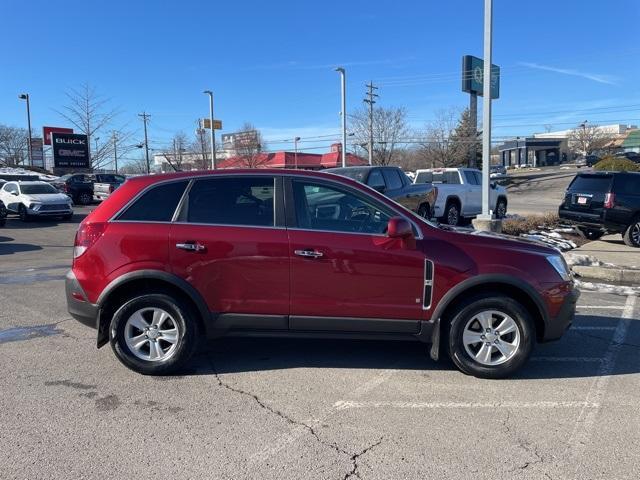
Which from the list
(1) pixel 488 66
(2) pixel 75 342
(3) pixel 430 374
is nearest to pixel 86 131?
(1) pixel 488 66

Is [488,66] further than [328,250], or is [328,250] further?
[488,66]

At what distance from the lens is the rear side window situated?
1235 centimetres

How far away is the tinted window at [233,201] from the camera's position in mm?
4641

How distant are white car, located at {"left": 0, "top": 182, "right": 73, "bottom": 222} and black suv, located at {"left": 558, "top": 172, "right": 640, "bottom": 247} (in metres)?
17.9

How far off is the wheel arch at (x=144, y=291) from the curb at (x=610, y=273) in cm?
746

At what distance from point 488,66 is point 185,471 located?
37.1 feet

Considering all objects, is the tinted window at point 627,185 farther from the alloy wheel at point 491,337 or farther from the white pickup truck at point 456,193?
the alloy wheel at point 491,337

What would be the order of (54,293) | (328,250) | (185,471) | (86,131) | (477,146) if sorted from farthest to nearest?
(477,146), (86,131), (54,293), (328,250), (185,471)

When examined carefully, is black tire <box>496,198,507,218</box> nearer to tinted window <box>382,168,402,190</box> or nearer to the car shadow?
tinted window <box>382,168,402,190</box>

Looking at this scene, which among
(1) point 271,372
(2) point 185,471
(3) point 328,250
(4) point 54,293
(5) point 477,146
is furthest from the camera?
(5) point 477,146

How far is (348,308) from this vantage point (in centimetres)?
453

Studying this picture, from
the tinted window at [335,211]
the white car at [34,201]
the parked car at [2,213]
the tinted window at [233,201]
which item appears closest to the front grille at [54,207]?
the white car at [34,201]

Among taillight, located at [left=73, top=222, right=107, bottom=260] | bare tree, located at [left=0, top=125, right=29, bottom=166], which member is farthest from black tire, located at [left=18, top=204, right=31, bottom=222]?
bare tree, located at [left=0, top=125, right=29, bottom=166]

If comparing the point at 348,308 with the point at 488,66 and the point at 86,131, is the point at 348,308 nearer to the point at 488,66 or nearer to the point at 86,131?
the point at 488,66
